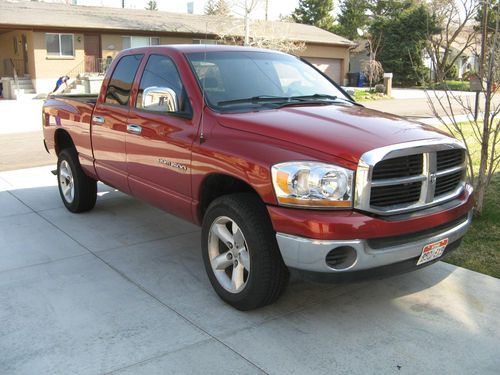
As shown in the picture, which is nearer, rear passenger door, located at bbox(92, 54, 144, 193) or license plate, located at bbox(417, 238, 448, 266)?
license plate, located at bbox(417, 238, 448, 266)

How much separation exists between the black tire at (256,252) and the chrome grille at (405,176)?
0.70 meters

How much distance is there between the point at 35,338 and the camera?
3625mm

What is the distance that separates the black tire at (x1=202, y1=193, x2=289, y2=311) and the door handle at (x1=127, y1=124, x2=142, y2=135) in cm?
136

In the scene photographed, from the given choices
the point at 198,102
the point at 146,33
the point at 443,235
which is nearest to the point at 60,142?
the point at 198,102

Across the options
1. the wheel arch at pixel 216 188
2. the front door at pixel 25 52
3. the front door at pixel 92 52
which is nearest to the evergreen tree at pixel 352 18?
the front door at pixel 92 52

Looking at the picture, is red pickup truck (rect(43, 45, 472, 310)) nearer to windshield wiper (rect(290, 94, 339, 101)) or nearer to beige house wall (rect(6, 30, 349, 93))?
windshield wiper (rect(290, 94, 339, 101))

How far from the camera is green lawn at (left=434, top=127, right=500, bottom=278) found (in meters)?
4.95

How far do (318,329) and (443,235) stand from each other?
114 cm

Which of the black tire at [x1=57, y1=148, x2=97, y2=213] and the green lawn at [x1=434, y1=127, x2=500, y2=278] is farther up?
the black tire at [x1=57, y1=148, x2=97, y2=213]

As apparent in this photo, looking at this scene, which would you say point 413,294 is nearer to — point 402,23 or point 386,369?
point 386,369

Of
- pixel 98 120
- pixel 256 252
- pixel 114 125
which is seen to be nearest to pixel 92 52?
pixel 98 120

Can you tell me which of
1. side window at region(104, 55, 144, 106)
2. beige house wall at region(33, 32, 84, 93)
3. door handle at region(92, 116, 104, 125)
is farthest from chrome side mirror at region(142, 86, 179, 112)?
beige house wall at region(33, 32, 84, 93)

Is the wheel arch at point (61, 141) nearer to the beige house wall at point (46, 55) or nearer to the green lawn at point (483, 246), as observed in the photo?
the green lawn at point (483, 246)

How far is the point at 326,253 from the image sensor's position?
3355mm
